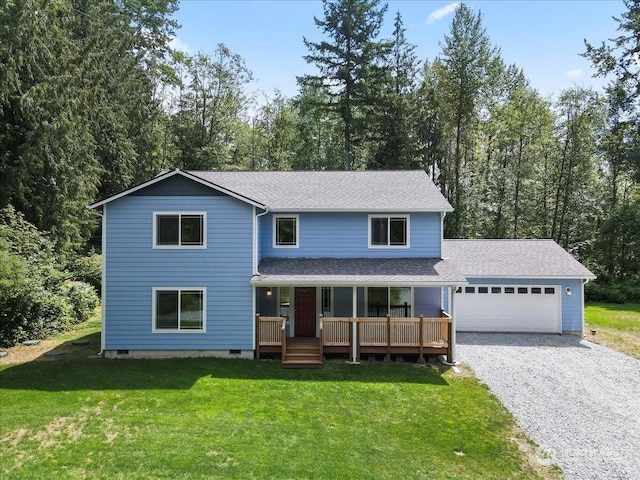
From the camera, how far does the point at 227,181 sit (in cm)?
1639

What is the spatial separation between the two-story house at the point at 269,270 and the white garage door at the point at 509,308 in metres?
3.35

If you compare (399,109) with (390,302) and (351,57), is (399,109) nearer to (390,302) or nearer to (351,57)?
(351,57)

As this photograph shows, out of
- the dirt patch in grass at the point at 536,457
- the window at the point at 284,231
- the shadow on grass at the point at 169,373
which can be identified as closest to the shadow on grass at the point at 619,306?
the shadow on grass at the point at 169,373

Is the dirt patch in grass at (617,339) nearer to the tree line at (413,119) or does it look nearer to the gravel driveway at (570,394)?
the gravel driveway at (570,394)

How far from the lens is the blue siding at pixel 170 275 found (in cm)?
1213

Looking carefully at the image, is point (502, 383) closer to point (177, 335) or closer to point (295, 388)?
point (295, 388)

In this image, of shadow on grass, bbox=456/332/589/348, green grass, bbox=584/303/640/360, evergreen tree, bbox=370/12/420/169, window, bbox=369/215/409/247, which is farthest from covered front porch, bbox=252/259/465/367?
evergreen tree, bbox=370/12/420/169

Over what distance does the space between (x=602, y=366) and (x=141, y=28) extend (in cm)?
3844

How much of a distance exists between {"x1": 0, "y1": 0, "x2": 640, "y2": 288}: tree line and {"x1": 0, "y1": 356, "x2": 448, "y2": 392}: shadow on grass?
13.2 metres

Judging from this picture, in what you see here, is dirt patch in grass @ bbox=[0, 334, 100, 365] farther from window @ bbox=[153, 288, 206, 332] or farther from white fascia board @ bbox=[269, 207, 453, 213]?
white fascia board @ bbox=[269, 207, 453, 213]

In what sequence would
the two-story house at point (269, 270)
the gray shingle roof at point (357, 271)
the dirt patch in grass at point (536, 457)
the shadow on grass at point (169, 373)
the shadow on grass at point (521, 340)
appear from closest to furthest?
the dirt patch in grass at point (536, 457) < the shadow on grass at point (169, 373) < the gray shingle roof at point (357, 271) < the two-story house at point (269, 270) < the shadow on grass at point (521, 340)

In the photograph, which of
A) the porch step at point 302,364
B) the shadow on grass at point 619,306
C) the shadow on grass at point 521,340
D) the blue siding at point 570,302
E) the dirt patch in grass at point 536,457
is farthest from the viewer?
the shadow on grass at point 619,306

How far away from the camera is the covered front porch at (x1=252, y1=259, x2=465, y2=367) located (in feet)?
39.2

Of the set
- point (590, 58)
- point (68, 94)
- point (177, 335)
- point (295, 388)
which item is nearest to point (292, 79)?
point (68, 94)
